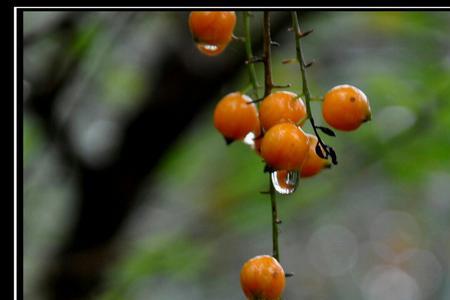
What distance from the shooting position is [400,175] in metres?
2.23

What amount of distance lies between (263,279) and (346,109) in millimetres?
224

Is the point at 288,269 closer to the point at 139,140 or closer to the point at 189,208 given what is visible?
the point at 189,208

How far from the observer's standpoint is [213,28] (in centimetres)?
94

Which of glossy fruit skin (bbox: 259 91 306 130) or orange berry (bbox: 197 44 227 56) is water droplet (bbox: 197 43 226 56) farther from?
glossy fruit skin (bbox: 259 91 306 130)

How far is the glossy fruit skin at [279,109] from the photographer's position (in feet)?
2.89

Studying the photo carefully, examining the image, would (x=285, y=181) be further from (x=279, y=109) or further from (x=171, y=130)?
(x=171, y=130)

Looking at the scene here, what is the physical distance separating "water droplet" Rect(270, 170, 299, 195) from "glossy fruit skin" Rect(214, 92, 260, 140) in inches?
4.2

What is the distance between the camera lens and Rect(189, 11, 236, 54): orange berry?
941mm

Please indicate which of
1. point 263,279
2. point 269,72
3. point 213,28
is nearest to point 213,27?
point 213,28

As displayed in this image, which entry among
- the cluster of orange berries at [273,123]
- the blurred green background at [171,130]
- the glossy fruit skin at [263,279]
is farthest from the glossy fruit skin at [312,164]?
the blurred green background at [171,130]

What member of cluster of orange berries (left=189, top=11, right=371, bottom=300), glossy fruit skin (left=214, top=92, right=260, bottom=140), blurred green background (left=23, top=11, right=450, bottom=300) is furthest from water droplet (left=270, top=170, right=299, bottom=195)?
blurred green background (left=23, top=11, right=450, bottom=300)

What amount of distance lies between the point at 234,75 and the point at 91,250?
617mm
